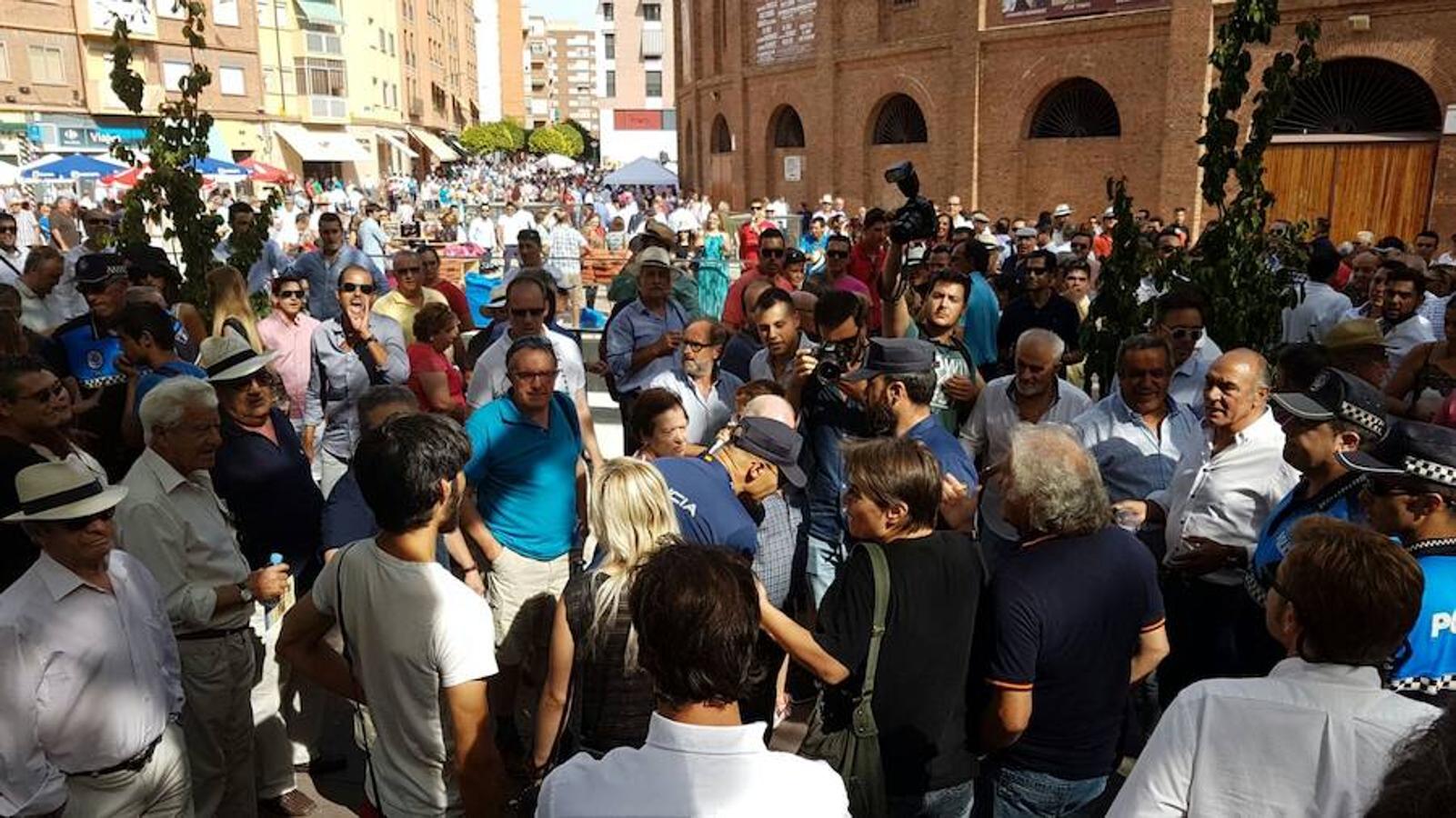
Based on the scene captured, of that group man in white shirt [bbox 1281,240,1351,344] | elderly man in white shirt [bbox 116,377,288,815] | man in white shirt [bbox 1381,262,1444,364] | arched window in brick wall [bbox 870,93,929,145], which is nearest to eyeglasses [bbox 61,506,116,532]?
elderly man in white shirt [bbox 116,377,288,815]

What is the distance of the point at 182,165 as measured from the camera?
6945mm

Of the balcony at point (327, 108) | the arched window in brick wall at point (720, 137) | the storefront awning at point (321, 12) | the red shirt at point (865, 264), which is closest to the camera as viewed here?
the red shirt at point (865, 264)

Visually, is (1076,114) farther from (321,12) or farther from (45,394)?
(321,12)

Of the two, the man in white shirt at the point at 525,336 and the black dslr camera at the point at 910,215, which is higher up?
the black dslr camera at the point at 910,215

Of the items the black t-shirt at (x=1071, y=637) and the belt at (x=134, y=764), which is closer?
the black t-shirt at (x=1071, y=637)

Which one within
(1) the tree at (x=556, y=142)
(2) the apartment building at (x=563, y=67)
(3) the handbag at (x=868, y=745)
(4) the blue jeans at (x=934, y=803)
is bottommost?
(4) the blue jeans at (x=934, y=803)

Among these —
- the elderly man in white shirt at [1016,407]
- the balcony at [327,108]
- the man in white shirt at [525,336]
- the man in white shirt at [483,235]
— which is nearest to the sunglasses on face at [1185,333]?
the elderly man in white shirt at [1016,407]

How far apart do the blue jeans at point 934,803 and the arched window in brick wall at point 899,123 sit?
873 inches

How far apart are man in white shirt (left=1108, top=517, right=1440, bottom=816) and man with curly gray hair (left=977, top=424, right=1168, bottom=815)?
2.22 feet

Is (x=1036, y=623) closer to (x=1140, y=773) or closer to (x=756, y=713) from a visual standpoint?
(x=1140, y=773)

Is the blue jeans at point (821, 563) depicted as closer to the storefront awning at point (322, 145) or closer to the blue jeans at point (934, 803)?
the blue jeans at point (934, 803)

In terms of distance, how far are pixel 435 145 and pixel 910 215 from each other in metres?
71.6

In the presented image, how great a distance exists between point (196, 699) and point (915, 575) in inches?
99.0

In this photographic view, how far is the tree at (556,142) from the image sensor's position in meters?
78.4
